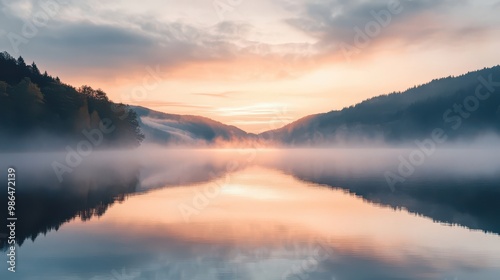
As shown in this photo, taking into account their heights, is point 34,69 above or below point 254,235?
above

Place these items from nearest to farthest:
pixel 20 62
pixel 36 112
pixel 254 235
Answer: pixel 254 235, pixel 36 112, pixel 20 62

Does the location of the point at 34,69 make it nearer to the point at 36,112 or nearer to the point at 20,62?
the point at 20,62

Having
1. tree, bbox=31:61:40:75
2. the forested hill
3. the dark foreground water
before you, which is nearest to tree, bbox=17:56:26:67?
the forested hill

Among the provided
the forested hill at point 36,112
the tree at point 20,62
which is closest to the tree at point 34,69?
the forested hill at point 36,112

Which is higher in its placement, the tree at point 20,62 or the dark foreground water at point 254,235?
the tree at point 20,62

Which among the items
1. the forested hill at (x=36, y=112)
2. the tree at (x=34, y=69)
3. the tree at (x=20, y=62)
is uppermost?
the tree at (x=20, y=62)

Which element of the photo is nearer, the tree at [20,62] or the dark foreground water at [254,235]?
the dark foreground water at [254,235]

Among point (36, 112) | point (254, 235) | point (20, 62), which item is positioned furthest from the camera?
point (20, 62)

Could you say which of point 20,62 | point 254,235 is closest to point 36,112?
point 20,62

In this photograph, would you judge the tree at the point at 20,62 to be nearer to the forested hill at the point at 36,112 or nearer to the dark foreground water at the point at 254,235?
the forested hill at the point at 36,112

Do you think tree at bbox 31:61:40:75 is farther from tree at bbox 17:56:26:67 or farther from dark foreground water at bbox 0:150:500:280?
dark foreground water at bbox 0:150:500:280

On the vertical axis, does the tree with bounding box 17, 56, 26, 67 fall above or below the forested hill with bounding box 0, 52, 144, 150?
above

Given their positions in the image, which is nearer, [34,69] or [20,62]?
[20,62]

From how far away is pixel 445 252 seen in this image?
2878 cm
